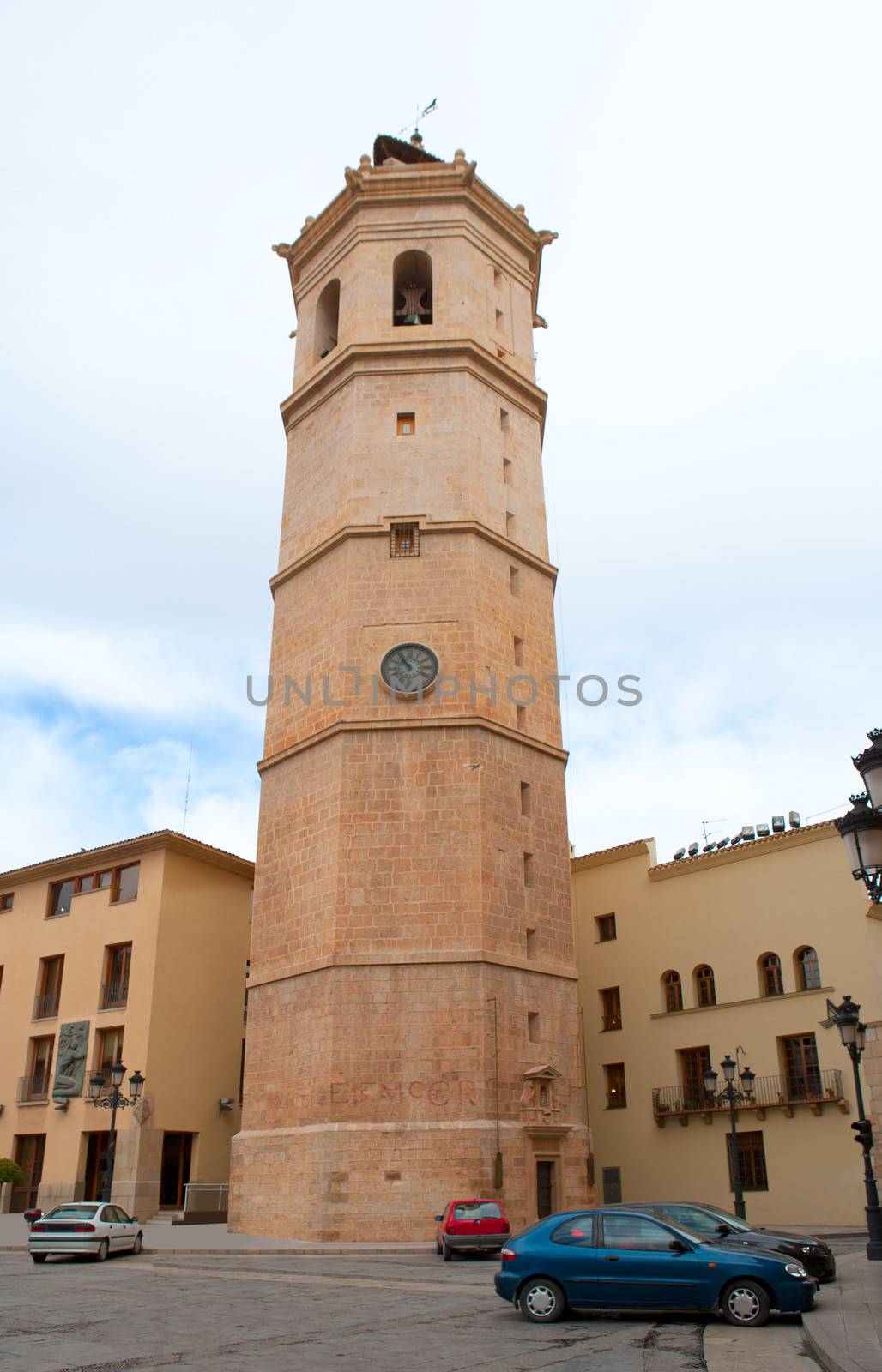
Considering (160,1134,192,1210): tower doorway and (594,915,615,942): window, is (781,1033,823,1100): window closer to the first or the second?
(594,915,615,942): window

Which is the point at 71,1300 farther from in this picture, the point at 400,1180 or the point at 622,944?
the point at 622,944

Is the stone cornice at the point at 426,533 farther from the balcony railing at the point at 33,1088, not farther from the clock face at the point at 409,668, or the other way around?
the balcony railing at the point at 33,1088

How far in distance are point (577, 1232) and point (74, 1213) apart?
11.9 m

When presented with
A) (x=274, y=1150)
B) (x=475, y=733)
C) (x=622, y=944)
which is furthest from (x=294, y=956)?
(x=622, y=944)

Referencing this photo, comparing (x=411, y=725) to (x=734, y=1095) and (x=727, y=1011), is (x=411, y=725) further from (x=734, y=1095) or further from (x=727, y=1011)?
(x=727, y=1011)

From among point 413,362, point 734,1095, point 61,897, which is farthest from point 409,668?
point 61,897

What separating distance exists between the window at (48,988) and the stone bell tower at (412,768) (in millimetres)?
10252

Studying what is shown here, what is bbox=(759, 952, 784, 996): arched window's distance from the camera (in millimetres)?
30031

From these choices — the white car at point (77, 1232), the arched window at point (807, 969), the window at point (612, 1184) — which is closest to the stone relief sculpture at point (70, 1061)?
the white car at point (77, 1232)

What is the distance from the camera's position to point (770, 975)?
99.6 feet

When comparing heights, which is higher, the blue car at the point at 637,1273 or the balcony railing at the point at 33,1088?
the balcony railing at the point at 33,1088

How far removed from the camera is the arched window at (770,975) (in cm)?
3003

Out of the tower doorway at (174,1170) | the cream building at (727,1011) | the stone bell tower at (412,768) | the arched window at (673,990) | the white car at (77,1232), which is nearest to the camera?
the white car at (77,1232)

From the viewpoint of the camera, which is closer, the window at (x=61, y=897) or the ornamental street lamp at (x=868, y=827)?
the ornamental street lamp at (x=868, y=827)
